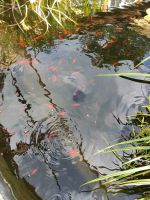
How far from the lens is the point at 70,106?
11.3ft

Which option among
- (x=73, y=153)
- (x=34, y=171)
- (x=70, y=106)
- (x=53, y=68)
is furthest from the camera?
(x=53, y=68)

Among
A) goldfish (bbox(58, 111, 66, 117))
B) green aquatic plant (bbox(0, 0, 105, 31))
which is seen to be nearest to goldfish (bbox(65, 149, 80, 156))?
goldfish (bbox(58, 111, 66, 117))

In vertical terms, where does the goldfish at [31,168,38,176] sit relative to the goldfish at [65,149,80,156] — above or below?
below

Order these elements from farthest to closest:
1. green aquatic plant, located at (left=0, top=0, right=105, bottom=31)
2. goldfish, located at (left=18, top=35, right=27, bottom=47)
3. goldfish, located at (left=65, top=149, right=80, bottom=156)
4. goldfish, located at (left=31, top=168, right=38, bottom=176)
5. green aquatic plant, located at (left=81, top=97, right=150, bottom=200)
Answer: green aquatic plant, located at (left=0, top=0, right=105, bottom=31)
goldfish, located at (left=18, top=35, right=27, bottom=47)
goldfish, located at (left=65, top=149, right=80, bottom=156)
goldfish, located at (left=31, top=168, right=38, bottom=176)
green aquatic plant, located at (left=81, top=97, right=150, bottom=200)

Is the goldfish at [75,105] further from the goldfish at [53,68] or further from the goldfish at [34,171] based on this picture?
Answer: the goldfish at [34,171]

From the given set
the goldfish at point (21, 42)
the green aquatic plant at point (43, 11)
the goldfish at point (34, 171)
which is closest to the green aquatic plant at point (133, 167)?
the goldfish at point (34, 171)

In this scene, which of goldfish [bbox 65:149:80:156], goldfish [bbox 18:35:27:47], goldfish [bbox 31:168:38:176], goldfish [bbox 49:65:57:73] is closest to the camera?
goldfish [bbox 31:168:38:176]

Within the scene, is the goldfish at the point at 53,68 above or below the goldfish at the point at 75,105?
above

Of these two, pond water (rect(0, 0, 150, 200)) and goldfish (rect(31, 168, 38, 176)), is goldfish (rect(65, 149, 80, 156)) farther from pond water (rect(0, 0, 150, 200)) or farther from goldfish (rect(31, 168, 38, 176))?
goldfish (rect(31, 168, 38, 176))

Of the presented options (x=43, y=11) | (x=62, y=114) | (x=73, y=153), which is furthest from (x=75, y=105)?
(x=43, y=11)

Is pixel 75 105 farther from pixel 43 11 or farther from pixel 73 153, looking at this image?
pixel 43 11

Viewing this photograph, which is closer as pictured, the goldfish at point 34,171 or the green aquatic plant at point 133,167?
the green aquatic plant at point 133,167

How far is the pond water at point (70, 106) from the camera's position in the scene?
2.78 meters

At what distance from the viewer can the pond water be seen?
9.12 feet
